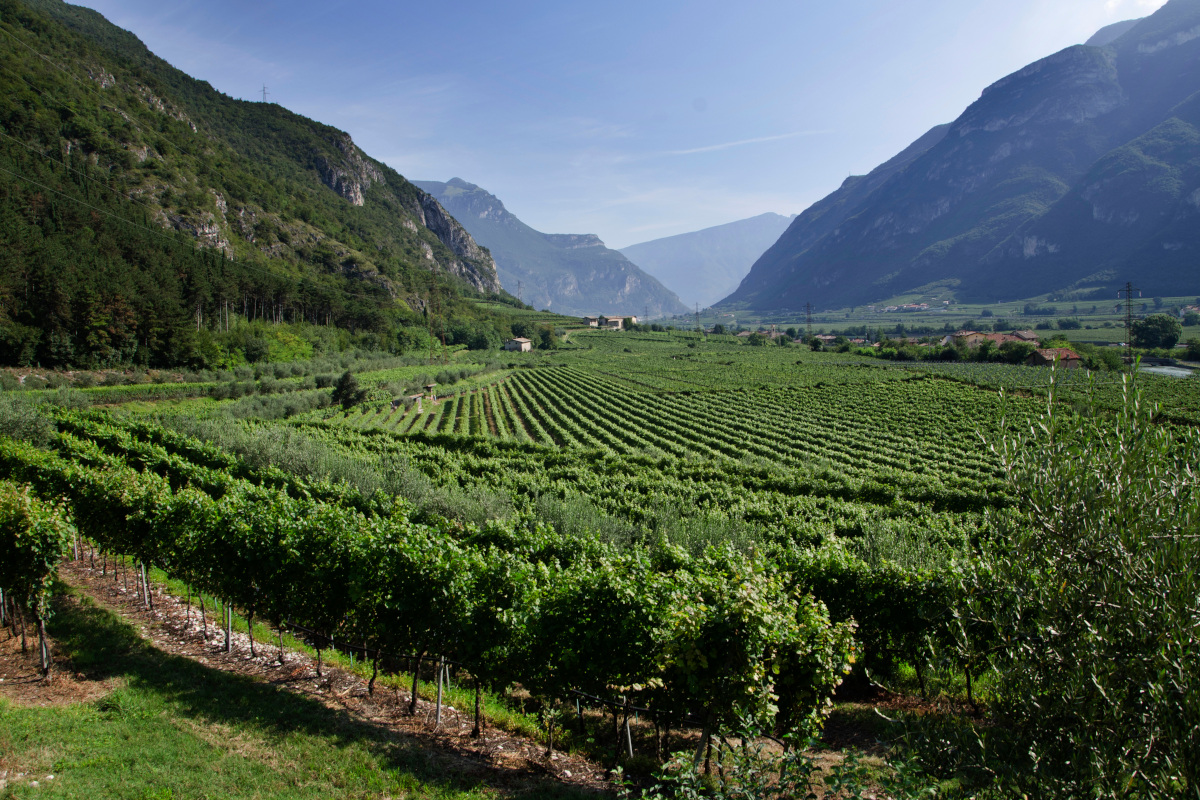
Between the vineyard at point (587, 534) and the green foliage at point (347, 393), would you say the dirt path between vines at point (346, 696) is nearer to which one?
the vineyard at point (587, 534)

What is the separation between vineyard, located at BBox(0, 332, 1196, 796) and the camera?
8227 mm

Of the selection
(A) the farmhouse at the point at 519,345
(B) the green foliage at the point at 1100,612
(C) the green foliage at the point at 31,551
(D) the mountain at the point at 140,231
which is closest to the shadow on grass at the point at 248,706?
(C) the green foliage at the point at 31,551

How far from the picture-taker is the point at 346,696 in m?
11.3

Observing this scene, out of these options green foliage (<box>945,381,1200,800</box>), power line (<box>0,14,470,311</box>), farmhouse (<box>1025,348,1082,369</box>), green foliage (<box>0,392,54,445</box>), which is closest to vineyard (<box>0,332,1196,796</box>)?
green foliage (<box>945,381,1200,800</box>)

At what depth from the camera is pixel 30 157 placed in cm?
8375

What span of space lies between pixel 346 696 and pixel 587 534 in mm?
6753

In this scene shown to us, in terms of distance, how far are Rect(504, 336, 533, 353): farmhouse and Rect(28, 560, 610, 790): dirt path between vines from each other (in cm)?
12216

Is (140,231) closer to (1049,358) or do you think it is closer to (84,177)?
(84,177)

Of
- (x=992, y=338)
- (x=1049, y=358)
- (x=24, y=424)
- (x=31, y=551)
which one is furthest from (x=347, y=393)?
(x=992, y=338)

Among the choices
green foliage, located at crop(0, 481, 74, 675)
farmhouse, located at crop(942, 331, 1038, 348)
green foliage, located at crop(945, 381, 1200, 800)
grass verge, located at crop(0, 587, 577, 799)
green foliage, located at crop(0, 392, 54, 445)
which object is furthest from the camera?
farmhouse, located at crop(942, 331, 1038, 348)

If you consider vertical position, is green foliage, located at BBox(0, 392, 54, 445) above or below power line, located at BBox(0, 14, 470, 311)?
below

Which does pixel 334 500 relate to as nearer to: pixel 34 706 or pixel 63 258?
pixel 34 706

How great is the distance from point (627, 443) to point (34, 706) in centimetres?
3772

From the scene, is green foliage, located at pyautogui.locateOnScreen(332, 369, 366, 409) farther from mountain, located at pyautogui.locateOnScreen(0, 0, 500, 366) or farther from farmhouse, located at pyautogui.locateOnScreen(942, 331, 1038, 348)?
farmhouse, located at pyautogui.locateOnScreen(942, 331, 1038, 348)
